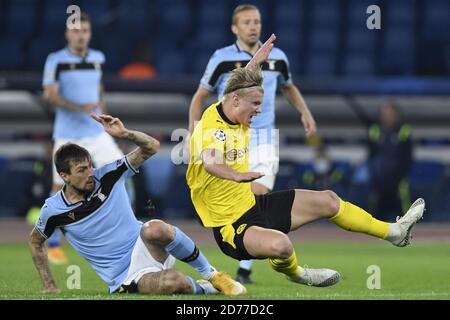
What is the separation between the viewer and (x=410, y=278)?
10.4m

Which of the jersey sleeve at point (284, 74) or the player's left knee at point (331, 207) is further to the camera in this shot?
the jersey sleeve at point (284, 74)

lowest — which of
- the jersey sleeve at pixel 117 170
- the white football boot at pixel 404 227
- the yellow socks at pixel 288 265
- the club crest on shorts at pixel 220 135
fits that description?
the yellow socks at pixel 288 265

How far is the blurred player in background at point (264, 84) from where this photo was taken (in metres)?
10.2

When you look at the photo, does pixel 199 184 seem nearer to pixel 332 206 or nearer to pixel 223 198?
pixel 223 198

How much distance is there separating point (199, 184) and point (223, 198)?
194 mm

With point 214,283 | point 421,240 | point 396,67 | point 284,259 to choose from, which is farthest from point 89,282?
point 396,67

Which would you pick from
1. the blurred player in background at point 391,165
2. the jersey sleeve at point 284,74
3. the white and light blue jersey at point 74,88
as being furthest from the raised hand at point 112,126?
the blurred player in background at point 391,165

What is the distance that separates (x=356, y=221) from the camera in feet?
27.6

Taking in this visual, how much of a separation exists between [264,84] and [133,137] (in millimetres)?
2171

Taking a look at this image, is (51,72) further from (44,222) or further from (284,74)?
(44,222)

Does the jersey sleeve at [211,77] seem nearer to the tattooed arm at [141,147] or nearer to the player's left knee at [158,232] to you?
the tattooed arm at [141,147]

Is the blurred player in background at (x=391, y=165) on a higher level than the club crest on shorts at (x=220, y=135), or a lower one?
lower

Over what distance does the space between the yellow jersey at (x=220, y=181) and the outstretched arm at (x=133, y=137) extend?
13.1 inches

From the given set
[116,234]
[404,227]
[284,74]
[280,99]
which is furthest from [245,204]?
[280,99]
